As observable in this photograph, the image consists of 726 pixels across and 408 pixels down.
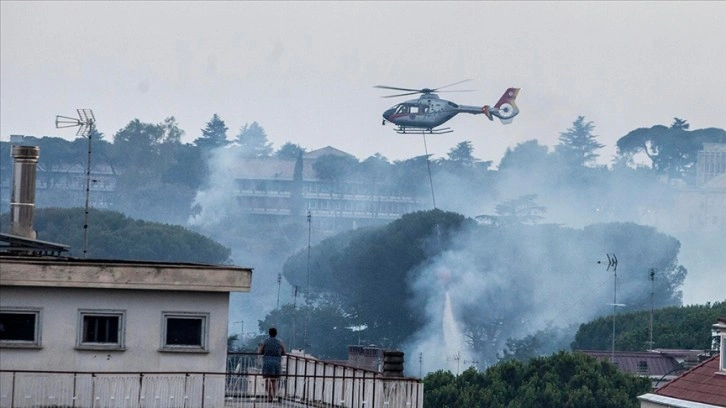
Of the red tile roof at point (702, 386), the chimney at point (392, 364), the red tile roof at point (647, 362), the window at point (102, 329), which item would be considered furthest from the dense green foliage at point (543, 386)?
the window at point (102, 329)

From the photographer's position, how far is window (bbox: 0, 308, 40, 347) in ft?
118

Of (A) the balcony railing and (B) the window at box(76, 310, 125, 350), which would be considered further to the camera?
(B) the window at box(76, 310, 125, 350)

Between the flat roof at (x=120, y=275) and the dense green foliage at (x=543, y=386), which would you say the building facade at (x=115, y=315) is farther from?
the dense green foliage at (x=543, y=386)

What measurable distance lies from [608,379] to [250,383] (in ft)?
239

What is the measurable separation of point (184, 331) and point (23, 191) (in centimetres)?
948

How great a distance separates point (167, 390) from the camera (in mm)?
35844

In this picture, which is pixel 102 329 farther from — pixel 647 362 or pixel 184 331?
pixel 647 362

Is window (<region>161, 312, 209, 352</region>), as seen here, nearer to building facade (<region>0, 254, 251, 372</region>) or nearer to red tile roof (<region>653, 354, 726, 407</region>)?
building facade (<region>0, 254, 251, 372</region>)

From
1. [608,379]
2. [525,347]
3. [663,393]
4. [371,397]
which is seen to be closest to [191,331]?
[371,397]

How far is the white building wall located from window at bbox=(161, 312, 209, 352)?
0.08 m

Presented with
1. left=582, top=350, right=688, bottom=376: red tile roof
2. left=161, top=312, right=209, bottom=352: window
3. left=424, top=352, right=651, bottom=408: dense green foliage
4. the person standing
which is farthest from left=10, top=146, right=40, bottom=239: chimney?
left=582, top=350, right=688, bottom=376: red tile roof

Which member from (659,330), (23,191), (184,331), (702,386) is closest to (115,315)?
(184,331)

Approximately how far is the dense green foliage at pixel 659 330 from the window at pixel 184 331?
Answer: 101926 millimetres

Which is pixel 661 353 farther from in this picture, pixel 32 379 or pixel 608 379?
pixel 32 379
